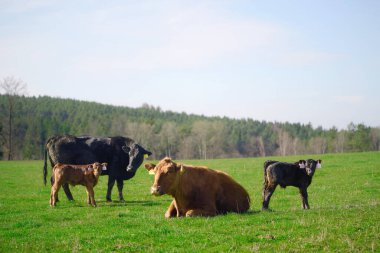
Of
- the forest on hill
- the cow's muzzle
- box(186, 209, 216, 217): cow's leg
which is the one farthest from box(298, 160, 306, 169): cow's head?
the forest on hill

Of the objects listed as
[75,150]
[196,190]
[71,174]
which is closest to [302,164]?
[196,190]

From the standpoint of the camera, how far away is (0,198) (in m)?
19.7

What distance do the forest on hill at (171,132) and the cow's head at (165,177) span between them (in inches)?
2884

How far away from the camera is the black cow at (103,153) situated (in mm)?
18547

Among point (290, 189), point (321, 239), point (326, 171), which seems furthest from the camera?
point (326, 171)

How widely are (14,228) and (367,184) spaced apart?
1825 cm

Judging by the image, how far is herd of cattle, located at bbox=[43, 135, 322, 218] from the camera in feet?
37.0

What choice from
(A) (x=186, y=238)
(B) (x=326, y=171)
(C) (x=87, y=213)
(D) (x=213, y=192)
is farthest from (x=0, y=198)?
(B) (x=326, y=171)

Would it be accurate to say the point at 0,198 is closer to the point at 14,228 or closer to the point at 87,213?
the point at 87,213

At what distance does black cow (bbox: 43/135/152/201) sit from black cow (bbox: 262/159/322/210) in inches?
272

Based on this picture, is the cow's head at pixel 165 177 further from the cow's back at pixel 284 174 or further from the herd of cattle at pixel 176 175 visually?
the cow's back at pixel 284 174

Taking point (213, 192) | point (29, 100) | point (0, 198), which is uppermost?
point (29, 100)

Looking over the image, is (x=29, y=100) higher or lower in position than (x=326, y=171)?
higher

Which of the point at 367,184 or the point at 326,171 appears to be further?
the point at 326,171
